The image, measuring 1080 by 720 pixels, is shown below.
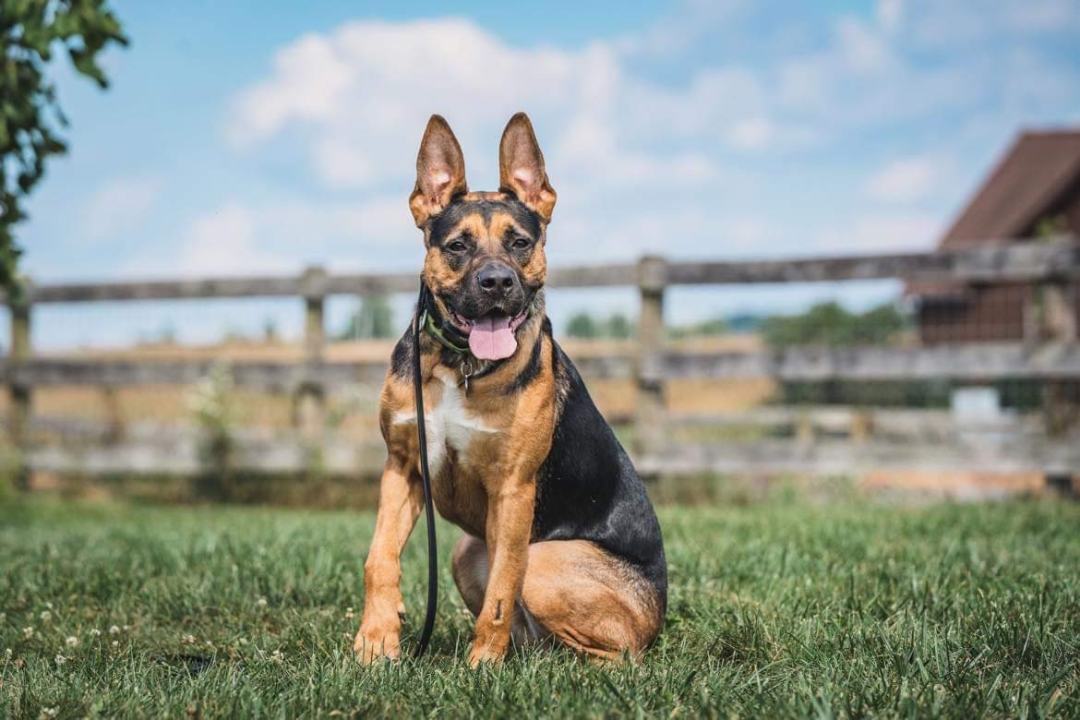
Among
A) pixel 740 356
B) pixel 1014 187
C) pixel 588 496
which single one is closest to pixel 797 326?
pixel 740 356

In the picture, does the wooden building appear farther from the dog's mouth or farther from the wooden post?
the dog's mouth

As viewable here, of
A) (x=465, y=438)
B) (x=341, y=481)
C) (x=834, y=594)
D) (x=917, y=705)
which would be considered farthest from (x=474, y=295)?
(x=341, y=481)

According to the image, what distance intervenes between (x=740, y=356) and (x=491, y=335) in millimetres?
5944

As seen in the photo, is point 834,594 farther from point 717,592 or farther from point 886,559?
point 886,559

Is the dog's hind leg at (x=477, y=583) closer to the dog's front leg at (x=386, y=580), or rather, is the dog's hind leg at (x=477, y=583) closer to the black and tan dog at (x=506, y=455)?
the black and tan dog at (x=506, y=455)

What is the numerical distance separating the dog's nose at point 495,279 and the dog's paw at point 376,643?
1106mm

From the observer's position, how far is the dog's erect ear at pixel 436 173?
11.0 feet

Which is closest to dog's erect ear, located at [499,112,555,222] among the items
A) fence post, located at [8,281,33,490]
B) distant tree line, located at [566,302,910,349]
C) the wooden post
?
distant tree line, located at [566,302,910,349]

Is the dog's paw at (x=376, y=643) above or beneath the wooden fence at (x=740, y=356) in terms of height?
beneath

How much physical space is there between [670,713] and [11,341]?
10060 millimetres

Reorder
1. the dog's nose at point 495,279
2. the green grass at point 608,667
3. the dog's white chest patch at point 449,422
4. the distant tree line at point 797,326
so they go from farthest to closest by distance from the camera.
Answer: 1. the distant tree line at point 797,326
2. the dog's white chest patch at point 449,422
3. the dog's nose at point 495,279
4. the green grass at point 608,667

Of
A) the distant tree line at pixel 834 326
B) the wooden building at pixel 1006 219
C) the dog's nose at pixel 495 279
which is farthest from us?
the wooden building at pixel 1006 219

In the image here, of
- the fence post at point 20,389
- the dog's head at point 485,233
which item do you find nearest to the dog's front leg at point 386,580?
the dog's head at point 485,233

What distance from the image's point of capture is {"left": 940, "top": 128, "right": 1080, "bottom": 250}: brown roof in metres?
25.6
